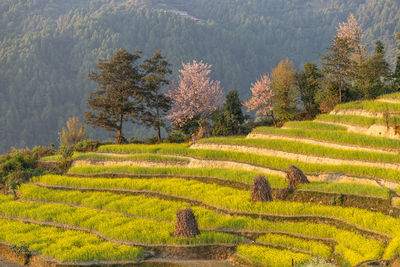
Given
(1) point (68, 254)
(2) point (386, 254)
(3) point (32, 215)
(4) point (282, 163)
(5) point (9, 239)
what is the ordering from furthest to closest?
(4) point (282, 163) → (3) point (32, 215) → (5) point (9, 239) → (1) point (68, 254) → (2) point (386, 254)

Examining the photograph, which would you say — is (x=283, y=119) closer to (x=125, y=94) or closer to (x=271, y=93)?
(x=271, y=93)

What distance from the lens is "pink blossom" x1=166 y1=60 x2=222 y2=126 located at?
48219 millimetres

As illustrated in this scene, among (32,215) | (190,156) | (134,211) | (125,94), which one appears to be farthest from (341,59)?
(32,215)

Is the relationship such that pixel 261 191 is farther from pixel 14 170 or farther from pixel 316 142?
pixel 14 170

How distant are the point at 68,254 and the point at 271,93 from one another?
33.0 m

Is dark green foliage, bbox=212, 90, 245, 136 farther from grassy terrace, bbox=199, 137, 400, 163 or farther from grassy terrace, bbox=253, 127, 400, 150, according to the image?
grassy terrace, bbox=253, 127, 400, 150

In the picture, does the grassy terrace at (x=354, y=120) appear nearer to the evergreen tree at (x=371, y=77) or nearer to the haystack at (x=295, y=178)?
the evergreen tree at (x=371, y=77)

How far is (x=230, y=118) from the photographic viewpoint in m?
47.2

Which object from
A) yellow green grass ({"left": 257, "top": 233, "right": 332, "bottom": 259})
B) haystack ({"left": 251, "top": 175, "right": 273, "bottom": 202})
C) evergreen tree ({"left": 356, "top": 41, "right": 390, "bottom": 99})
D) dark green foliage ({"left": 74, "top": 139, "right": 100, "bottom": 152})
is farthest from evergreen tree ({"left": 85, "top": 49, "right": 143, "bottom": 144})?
yellow green grass ({"left": 257, "top": 233, "right": 332, "bottom": 259})

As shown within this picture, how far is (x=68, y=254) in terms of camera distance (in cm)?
2264

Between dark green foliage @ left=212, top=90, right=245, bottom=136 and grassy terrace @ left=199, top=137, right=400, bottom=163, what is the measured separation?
26.5ft

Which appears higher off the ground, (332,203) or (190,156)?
(190,156)

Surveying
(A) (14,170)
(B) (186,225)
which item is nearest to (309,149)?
(B) (186,225)

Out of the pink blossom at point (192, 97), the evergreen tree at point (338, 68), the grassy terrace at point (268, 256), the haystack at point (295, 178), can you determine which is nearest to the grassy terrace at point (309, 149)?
the haystack at point (295, 178)
